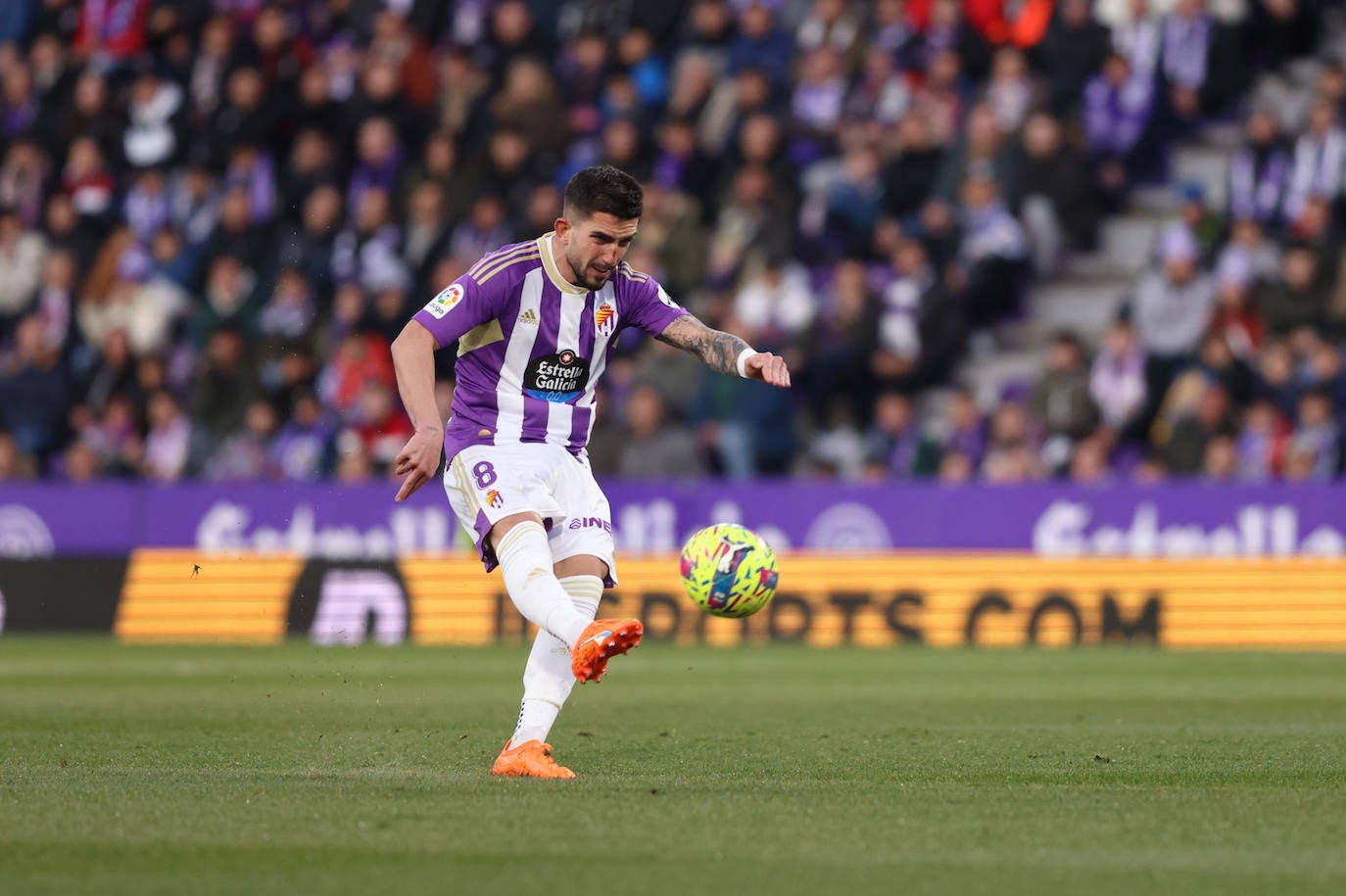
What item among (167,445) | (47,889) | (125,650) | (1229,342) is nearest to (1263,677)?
(1229,342)

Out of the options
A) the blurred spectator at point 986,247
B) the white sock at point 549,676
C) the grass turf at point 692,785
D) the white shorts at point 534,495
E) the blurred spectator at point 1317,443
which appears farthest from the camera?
the blurred spectator at point 986,247

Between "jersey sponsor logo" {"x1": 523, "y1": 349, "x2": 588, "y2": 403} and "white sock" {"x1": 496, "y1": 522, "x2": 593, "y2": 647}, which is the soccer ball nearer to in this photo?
"white sock" {"x1": 496, "y1": 522, "x2": 593, "y2": 647}

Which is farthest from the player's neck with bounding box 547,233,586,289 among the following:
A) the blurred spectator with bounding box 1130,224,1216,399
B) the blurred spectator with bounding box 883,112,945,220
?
the blurred spectator with bounding box 883,112,945,220

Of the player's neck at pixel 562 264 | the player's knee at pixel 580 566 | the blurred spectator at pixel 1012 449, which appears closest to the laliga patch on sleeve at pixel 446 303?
the player's neck at pixel 562 264

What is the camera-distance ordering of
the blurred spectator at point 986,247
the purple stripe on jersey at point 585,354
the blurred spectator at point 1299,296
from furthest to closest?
the blurred spectator at point 986,247 < the blurred spectator at point 1299,296 < the purple stripe on jersey at point 585,354

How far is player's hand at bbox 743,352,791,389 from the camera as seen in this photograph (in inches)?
313

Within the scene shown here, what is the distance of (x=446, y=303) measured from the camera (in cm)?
830

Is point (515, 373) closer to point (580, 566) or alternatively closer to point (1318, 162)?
point (580, 566)

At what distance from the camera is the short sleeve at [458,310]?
8266 mm

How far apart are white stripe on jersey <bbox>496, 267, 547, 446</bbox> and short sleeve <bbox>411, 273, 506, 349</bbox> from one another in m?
0.14

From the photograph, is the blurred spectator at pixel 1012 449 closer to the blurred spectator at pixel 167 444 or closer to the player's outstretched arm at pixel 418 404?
the blurred spectator at pixel 167 444

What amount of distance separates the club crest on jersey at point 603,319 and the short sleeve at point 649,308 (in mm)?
93

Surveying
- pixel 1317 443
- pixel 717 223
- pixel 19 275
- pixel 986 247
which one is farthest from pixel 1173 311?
pixel 19 275

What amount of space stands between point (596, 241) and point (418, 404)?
97 cm
